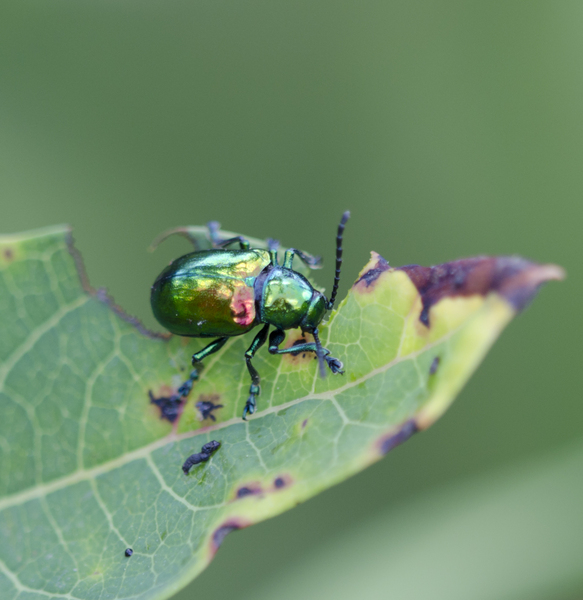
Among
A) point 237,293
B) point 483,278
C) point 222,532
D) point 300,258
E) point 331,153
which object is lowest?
point 222,532

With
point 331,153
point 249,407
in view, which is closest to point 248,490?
point 249,407

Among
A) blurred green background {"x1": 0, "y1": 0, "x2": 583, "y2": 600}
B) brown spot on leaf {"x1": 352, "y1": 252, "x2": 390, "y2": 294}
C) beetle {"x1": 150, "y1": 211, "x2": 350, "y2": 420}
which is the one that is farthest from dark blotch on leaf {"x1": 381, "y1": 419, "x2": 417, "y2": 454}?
blurred green background {"x1": 0, "y1": 0, "x2": 583, "y2": 600}

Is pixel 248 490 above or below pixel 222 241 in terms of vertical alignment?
below

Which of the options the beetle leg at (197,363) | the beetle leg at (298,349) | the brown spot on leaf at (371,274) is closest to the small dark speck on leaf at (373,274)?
the brown spot on leaf at (371,274)

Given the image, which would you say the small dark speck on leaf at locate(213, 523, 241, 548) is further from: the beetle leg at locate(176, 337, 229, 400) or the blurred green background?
the blurred green background

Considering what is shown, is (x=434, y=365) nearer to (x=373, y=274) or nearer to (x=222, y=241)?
(x=373, y=274)

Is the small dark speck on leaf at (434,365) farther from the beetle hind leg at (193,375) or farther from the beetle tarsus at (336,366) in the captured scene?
the beetle hind leg at (193,375)
